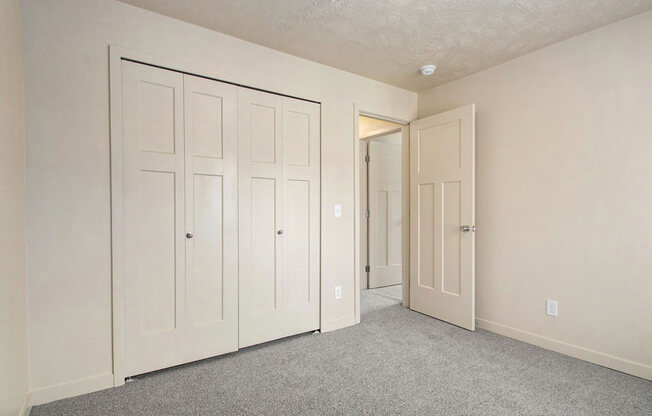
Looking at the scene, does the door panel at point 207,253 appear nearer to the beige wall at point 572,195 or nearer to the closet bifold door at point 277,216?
the closet bifold door at point 277,216

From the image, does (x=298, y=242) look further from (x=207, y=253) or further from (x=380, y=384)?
(x=380, y=384)

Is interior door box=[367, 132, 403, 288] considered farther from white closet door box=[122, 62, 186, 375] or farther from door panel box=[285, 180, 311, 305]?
white closet door box=[122, 62, 186, 375]

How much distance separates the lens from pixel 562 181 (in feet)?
7.97

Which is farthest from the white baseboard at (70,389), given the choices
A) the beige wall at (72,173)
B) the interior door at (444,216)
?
the interior door at (444,216)

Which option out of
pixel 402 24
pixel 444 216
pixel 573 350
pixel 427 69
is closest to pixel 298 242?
pixel 444 216

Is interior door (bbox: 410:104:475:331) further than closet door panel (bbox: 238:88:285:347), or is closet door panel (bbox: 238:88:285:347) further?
interior door (bbox: 410:104:475:331)

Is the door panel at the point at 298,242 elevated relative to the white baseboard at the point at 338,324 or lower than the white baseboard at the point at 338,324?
elevated

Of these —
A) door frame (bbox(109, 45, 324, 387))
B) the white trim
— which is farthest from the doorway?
the white trim

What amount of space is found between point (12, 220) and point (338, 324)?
2381 millimetres

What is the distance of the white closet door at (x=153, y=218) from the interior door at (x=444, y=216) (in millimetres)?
2302

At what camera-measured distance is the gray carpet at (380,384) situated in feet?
5.67

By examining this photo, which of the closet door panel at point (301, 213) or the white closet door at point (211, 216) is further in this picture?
the closet door panel at point (301, 213)

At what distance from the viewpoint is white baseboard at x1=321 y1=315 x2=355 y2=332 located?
2830mm

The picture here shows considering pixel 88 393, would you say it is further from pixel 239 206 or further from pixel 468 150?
pixel 468 150
